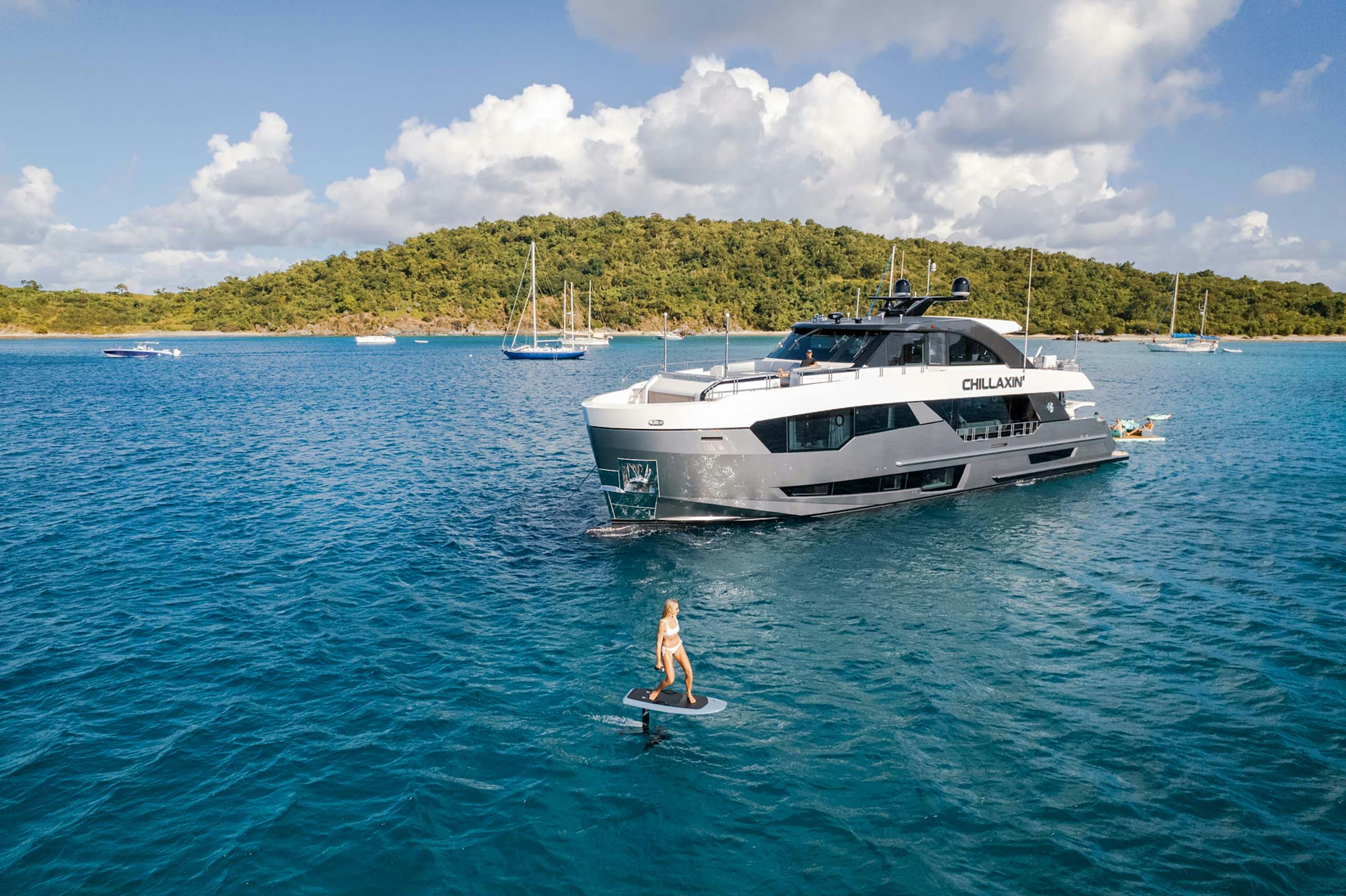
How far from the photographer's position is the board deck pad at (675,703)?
11672 millimetres

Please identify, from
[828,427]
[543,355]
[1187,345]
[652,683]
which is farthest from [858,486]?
[1187,345]

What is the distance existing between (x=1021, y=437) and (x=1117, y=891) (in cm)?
2213

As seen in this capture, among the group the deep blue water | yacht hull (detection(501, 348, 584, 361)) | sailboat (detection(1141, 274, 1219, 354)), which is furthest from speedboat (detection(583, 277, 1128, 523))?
sailboat (detection(1141, 274, 1219, 354))

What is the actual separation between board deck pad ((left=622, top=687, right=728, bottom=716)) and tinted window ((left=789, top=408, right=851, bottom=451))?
11654mm

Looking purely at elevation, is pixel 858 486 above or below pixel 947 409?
below

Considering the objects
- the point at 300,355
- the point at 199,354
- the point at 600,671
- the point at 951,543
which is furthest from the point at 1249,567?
the point at 199,354

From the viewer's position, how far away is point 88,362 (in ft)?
355

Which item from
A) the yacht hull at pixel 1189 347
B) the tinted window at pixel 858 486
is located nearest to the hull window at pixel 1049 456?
the tinted window at pixel 858 486

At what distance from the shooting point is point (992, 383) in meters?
26.9

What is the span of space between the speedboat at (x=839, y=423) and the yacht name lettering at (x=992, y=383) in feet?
0.20

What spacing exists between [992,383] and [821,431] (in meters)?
8.36

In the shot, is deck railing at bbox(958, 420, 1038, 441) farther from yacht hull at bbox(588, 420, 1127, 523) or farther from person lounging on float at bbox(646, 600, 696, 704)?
person lounging on float at bbox(646, 600, 696, 704)

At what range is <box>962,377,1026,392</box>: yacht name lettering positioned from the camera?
85.8 feet

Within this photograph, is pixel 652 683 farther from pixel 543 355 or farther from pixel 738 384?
pixel 543 355
